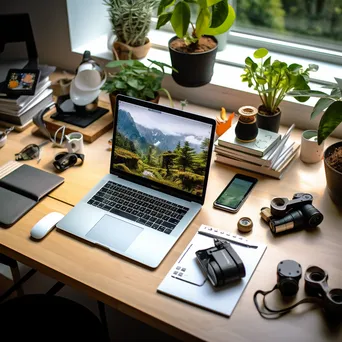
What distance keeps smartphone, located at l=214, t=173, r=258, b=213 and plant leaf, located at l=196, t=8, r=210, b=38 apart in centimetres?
52

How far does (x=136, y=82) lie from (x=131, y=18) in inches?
14.5

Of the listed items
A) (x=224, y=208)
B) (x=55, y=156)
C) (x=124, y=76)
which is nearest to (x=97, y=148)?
(x=55, y=156)

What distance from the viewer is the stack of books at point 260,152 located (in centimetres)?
160

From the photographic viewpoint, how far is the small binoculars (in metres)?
1.39

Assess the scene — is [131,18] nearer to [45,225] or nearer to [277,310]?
[45,225]

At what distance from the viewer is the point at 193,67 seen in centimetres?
182

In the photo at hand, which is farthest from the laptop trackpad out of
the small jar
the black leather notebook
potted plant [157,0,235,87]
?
potted plant [157,0,235,87]

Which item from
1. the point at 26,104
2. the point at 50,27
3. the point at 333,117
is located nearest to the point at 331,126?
the point at 333,117

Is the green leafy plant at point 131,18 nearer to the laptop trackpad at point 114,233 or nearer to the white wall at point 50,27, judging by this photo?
the white wall at point 50,27

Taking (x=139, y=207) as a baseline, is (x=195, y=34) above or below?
above

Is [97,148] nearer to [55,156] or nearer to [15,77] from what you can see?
[55,156]

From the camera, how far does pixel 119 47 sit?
6.73 ft

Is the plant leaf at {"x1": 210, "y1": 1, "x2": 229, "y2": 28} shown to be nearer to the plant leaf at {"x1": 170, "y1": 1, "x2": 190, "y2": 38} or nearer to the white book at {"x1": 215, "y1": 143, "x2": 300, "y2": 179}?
the plant leaf at {"x1": 170, "y1": 1, "x2": 190, "y2": 38}

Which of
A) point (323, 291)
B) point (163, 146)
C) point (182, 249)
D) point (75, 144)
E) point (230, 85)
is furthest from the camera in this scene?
point (230, 85)
